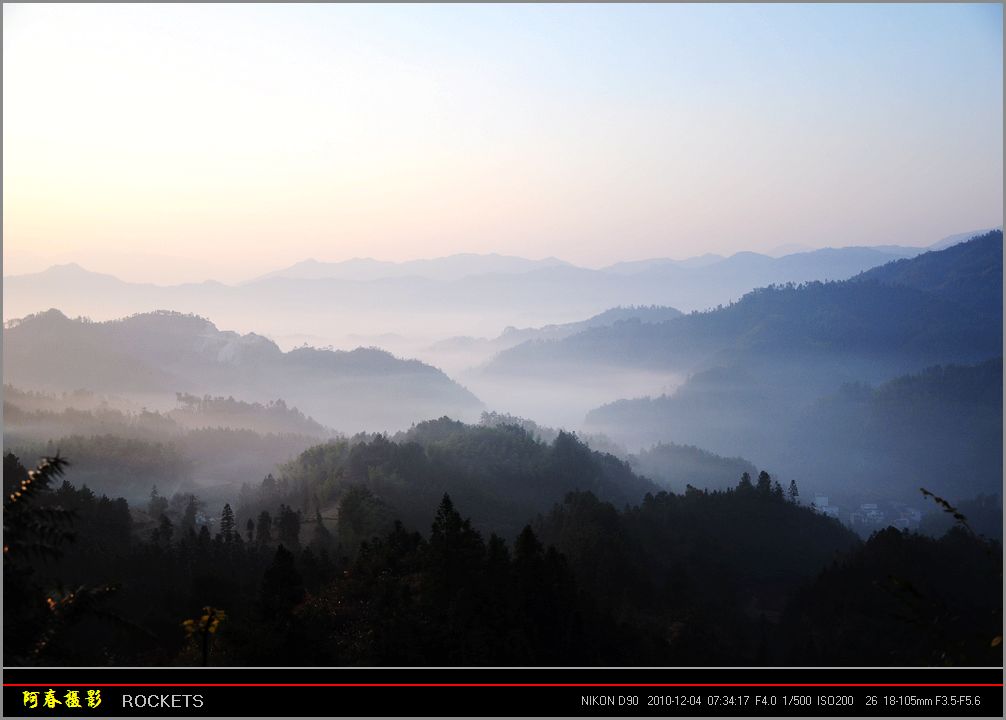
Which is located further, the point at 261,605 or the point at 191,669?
the point at 261,605

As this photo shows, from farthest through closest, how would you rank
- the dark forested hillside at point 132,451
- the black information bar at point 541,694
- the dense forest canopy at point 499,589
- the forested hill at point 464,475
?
the dark forested hillside at point 132,451, the forested hill at point 464,475, the black information bar at point 541,694, the dense forest canopy at point 499,589

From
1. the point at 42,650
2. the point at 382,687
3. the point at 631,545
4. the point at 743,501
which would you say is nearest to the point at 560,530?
the point at 631,545

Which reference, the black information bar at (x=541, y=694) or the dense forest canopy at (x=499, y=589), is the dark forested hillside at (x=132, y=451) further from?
the black information bar at (x=541, y=694)

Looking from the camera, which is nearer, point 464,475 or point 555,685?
point 555,685

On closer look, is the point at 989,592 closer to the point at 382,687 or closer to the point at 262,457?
the point at 382,687

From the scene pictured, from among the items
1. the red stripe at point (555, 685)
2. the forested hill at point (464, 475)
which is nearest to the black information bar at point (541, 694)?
the red stripe at point (555, 685)

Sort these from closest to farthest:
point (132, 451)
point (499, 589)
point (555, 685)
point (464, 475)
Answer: point (555, 685)
point (499, 589)
point (464, 475)
point (132, 451)

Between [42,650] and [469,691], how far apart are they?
9.34 metres

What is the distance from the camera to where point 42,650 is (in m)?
13.9

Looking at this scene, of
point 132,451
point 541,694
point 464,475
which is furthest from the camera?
point 132,451

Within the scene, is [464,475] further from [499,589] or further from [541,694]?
[541,694]

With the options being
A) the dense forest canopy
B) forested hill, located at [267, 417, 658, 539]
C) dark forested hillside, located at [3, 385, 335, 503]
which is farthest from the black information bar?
dark forested hillside, located at [3, 385, 335, 503]

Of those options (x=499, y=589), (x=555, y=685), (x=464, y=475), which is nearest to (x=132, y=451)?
(x=464, y=475)

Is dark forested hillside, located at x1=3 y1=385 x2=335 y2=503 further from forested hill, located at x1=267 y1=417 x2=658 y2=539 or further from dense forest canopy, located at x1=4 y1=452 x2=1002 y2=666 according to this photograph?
dense forest canopy, located at x1=4 y1=452 x2=1002 y2=666
